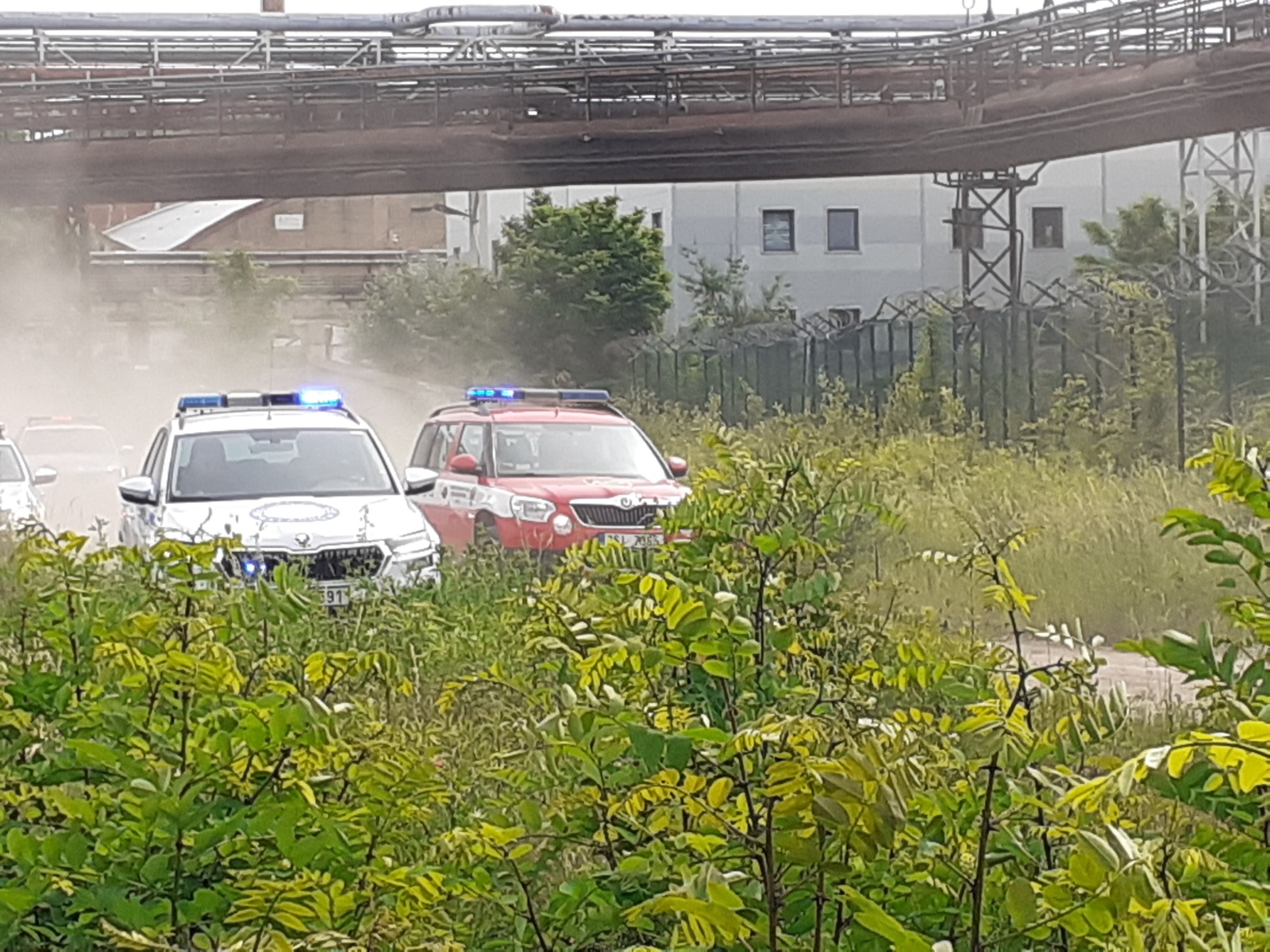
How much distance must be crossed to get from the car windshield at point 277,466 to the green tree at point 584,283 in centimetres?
3112

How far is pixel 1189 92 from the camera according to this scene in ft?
91.5

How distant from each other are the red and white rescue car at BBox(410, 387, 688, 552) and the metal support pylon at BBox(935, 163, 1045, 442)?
8748mm

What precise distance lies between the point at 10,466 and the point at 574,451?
24.0 ft

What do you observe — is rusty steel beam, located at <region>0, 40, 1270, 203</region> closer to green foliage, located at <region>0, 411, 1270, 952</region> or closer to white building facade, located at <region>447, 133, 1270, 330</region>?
white building facade, located at <region>447, 133, 1270, 330</region>

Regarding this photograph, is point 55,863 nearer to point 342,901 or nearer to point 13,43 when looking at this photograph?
point 342,901

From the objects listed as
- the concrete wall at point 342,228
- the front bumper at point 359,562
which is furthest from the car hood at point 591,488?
the concrete wall at point 342,228

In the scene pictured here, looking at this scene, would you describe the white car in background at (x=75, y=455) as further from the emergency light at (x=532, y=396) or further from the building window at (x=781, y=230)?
the building window at (x=781, y=230)

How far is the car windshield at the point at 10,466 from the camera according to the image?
69.9 ft

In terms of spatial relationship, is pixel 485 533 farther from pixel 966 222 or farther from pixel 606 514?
pixel 966 222

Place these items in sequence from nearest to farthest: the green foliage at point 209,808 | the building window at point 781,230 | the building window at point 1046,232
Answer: the green foliage at point 209,808 < the building window at point 781,230 < the building window at point 1046,232

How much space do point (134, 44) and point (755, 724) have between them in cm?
5269

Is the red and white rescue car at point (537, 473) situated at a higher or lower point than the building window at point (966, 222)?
lower

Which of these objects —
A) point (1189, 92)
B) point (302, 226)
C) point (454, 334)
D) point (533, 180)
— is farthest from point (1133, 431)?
point (302, 226)

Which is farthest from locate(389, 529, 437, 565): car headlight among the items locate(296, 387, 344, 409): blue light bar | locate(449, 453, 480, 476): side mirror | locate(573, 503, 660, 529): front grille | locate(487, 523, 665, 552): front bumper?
locate(449, 453, 480, 476): side mirror
